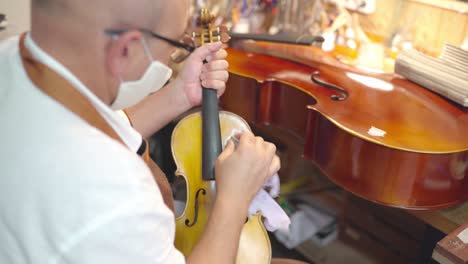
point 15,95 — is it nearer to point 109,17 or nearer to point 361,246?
point 109,17

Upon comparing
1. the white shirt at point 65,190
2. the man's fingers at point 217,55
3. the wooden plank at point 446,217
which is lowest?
the wooden plank at point 446,217

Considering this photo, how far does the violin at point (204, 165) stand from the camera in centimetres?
91

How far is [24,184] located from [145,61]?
24 centimetres

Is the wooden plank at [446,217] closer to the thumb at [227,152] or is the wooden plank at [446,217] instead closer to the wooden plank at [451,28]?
the thumb at [227,152]

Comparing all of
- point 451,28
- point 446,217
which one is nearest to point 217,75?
point 446,217

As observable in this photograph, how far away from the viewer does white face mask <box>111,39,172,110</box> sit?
0.68 m

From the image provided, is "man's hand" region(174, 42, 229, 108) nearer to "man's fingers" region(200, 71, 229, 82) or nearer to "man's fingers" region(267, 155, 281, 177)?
"man's fingers" region(200, 71, 229, 82)

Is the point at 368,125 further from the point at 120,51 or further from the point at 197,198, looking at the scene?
the point at 120,51

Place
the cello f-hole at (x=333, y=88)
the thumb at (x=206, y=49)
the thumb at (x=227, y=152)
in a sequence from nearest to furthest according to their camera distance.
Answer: the thumb at (x=227, y=152)
the thumb at (x=206, y=49)
the cello f-hole at (x=333, y=88)

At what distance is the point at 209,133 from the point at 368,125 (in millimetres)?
402

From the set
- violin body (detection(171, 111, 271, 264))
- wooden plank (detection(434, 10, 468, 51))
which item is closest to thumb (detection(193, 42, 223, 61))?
violin body (detection(171, 111, 271, 264))

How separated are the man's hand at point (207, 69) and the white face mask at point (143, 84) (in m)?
0.23

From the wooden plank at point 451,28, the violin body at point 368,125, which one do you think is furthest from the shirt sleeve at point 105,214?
the wooden plank at point 451,28

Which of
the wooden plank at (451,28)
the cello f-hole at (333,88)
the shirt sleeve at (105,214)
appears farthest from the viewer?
the wooden plank at (451,28)
